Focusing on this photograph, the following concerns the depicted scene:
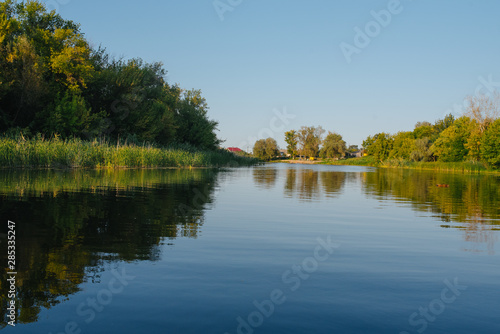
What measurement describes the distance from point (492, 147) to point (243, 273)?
69993 millimetres

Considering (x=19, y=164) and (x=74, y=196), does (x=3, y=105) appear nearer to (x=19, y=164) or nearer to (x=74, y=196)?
(x=19, y=164)

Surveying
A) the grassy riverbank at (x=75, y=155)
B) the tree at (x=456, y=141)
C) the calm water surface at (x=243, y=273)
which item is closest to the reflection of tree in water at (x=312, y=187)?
the calm water surface at (x=243, y=273)

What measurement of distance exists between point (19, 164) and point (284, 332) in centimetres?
2989

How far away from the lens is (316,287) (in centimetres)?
491

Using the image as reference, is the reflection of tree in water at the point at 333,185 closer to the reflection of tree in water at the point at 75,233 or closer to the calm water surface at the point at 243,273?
the reflection of tree in water at the point at 75,233

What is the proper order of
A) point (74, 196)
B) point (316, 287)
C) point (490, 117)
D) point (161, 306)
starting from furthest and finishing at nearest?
point (490, 117)
point (74, 196)
point (316, 287)
point (161, 306)

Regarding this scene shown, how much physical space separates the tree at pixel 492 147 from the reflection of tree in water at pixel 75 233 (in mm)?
62436

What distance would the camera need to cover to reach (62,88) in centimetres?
4703

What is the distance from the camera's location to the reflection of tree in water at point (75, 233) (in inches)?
181

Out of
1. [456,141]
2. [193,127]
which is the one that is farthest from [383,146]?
[193,127]

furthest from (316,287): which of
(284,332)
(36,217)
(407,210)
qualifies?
(407,210)

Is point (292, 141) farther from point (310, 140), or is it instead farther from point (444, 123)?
point (444, 123)

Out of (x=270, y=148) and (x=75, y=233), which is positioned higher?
(x=270, y=148)

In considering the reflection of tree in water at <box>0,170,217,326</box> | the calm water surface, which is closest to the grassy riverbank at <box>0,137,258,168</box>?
the reflection of tree in water at <box>0,170,217,326</box>
